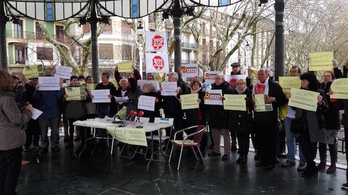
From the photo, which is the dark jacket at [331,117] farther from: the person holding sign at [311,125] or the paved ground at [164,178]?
the paved ground at [164,178]

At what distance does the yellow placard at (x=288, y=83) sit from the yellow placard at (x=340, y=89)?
0.97 m

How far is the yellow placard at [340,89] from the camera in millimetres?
4871

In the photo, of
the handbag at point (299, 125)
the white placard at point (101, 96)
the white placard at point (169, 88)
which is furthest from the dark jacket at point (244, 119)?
the white placard at point (101, 96)

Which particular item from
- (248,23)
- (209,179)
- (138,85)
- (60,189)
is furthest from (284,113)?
(248,23)

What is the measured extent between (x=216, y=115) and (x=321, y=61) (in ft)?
8.08

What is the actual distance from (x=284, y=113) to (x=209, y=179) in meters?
2.25

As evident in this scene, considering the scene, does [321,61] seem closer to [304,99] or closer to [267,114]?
[304,99]

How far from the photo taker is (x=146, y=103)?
721cm

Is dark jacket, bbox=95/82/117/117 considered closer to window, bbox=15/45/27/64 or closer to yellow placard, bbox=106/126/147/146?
yellow placard, bbox=106/126/147/146

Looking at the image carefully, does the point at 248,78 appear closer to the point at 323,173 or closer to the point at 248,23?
the point at 323,173

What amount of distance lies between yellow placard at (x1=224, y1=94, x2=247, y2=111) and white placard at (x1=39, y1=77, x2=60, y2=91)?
171 inches

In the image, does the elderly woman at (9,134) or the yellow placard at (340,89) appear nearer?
the elderly woman at (9,134)

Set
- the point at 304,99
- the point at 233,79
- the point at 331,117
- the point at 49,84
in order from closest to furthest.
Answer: the point at 304,99 < the point at 331,117 < the point at 233,79 < the point at 49,84

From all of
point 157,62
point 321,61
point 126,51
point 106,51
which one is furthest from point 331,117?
point 106,51
